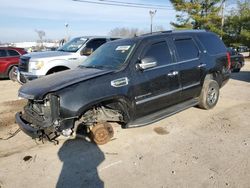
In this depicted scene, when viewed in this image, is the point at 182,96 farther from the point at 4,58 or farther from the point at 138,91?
the point at 4,58

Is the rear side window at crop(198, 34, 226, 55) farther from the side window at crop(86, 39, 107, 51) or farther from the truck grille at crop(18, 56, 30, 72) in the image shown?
the truck grille at crop(18, 56, 30, 72)

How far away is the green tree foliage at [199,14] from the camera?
29.3 metres

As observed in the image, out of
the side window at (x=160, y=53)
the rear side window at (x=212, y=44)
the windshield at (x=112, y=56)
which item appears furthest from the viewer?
the rear side window at (x=212, y=44)

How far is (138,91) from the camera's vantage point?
4645 millimetres

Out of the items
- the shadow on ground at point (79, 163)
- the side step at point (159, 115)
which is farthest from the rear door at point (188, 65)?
the shadow on ground at point (79, 163)

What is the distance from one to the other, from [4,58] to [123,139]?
10.3 metres

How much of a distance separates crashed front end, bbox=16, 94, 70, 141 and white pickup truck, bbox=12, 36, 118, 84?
370cm

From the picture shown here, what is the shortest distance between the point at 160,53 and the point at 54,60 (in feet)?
13.8

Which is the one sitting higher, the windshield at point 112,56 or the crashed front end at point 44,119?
the windshield at point 112,56

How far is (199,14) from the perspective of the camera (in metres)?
30.1

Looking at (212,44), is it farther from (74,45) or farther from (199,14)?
(199,14)

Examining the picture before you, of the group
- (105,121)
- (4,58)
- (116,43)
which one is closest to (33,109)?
(105,121)

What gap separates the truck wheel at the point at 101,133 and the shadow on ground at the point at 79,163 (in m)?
0.15

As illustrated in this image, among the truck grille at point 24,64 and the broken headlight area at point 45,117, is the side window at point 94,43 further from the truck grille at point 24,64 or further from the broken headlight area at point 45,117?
the broken headlight area at point 45,117
